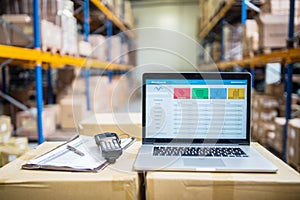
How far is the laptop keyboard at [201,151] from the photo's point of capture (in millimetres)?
932

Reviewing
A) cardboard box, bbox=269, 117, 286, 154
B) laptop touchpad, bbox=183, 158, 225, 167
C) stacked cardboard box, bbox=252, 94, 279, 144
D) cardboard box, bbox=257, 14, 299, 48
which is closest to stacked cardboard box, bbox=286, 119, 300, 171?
cardboard box, bbox=269, 117, 286, 154

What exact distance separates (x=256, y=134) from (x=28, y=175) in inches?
142

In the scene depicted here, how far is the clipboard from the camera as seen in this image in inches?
32.5

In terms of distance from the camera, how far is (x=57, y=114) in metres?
3.90

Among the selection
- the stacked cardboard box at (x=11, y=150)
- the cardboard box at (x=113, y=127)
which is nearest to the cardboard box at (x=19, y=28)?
the stacked cardboard box at (x=11, y=150)

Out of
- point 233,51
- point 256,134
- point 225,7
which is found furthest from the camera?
point 233,51

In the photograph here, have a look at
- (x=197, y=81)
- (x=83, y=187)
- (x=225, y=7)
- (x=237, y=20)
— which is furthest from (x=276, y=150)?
(x=237, y=20)

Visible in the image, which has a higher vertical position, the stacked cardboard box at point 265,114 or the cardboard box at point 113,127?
the cardboard box at point 113,127

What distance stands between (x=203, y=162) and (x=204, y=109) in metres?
0.26

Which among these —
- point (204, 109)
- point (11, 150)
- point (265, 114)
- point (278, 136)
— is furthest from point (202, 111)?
point (265, 114)

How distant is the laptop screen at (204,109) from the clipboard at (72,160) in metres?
0.18

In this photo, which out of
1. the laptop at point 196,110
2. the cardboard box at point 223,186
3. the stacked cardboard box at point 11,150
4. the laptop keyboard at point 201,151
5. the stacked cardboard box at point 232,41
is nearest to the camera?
the cardboard box at point 223,186

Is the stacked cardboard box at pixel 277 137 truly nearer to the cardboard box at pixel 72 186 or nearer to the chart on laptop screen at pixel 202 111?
the chart on laptop screen at pixel 202 111

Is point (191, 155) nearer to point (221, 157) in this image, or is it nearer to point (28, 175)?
point (221, 157)
